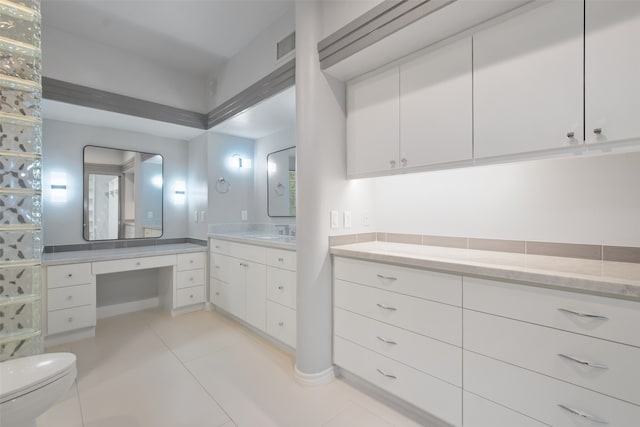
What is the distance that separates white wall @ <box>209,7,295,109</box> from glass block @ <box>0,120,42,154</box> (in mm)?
1795

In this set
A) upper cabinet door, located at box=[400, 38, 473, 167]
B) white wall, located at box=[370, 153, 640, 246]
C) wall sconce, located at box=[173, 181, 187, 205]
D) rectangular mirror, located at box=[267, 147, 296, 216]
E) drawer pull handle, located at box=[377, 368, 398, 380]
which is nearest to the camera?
white wall, located at box=[370, 153, 640, 246]

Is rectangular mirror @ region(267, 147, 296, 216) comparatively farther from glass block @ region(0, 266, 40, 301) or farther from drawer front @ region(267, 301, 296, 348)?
glass block @ region(0, 266, 40, 301)

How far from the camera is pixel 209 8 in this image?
2420mm

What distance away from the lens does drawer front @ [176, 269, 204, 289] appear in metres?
3.37

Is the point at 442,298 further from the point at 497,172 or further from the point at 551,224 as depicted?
the point at 497,172

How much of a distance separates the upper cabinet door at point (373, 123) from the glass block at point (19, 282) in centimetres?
202

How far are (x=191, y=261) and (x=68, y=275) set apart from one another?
1.13 meters

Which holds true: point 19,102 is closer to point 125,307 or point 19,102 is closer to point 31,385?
point 31,385

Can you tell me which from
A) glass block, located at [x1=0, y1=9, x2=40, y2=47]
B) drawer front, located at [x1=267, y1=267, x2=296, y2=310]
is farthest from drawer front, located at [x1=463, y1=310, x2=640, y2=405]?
glass block, located at [x1=0, y1=9, x2=40, y2=47]

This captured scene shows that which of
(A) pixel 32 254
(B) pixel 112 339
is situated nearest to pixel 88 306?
(B) pixel 112 339

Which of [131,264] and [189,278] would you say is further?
[189,278]

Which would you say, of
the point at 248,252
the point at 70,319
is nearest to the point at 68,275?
the point at 70,319

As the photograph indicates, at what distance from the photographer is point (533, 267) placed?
4.27 feet

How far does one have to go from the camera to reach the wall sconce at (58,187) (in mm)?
3092
